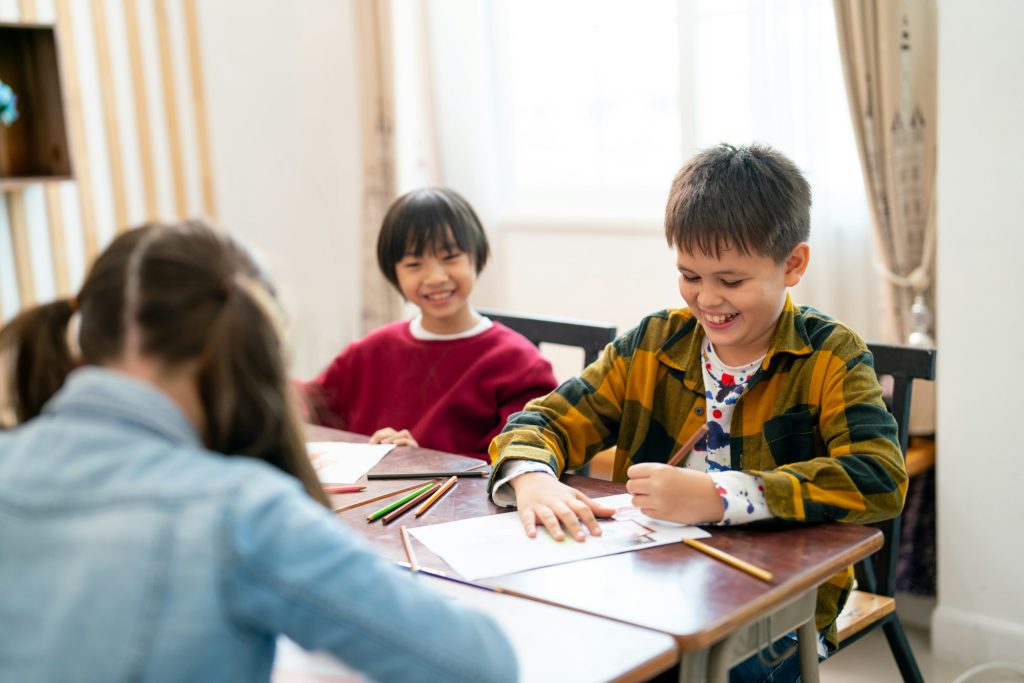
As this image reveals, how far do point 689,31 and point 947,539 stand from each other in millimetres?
1500

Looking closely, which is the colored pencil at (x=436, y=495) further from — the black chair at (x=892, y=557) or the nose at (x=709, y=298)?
the black chair at (x=892, y=557)

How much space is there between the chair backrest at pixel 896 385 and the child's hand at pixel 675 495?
0.56 meters

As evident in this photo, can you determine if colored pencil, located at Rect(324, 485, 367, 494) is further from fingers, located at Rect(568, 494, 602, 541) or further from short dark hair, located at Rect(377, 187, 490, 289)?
short dark hair, located at Rect(377, 187, 490, 289)

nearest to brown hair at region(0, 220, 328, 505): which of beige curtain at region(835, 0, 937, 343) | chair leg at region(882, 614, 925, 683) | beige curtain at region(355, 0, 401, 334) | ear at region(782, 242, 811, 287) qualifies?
ear at region(782, 242, 811, 287)

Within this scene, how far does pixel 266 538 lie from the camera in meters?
0.83

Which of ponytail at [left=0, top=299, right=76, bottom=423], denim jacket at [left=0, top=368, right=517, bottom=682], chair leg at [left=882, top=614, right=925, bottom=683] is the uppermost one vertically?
ponytail at [left=0, top=299, right=76, bottom=423]

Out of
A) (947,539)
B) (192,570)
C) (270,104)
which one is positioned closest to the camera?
(192,570)

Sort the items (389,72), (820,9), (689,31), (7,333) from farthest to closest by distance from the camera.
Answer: (389,72), (689,31), (820,9), (7,333)

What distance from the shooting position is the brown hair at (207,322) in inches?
35.0

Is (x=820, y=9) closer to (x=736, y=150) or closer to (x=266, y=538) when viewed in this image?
(x=736, y=150)

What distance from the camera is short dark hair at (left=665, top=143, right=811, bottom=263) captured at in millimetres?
1652

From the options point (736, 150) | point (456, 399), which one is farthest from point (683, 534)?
point (456, 399)

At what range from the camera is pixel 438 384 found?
7.75 ft

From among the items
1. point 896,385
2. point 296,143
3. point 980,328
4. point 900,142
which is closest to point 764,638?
point 896,385
